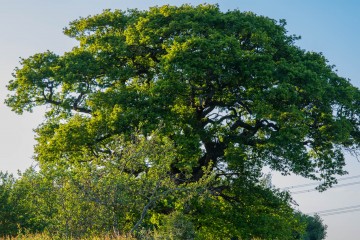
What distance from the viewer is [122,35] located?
3212cm

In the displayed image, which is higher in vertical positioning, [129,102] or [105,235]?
[129,102]

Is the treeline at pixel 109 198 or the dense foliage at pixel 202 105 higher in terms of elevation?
the dense foliage at pixel 202 105

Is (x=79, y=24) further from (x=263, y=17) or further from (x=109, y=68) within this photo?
(x=263, y=17)

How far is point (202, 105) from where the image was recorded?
1233 inches

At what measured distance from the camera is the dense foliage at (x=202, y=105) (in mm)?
28312

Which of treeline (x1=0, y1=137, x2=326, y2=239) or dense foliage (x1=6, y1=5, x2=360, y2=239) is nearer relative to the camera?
treeline (x1=0, y1=137, x2=326, y2=239)

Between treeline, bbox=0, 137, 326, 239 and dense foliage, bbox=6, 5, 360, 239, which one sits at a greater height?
dense foliage, bbox=6, 5, 360, 239

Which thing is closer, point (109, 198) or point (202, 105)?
point (109, 198)

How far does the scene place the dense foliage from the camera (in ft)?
92.9

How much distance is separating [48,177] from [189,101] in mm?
11541

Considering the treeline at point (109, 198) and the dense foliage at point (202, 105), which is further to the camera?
the dense foliage at point (202, 105)

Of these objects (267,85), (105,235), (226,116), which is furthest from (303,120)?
(105,235)

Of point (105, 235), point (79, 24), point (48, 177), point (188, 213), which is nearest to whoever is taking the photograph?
point (105, 235)

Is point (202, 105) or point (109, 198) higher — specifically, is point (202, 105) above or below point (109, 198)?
above
